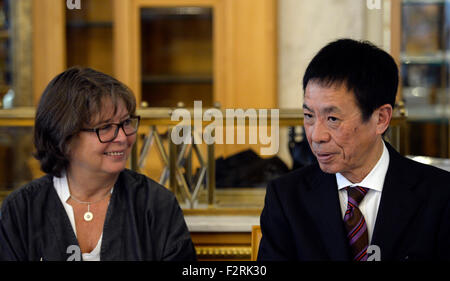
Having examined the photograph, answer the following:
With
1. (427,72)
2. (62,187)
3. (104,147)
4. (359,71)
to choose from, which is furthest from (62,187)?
Answer: (427,72)

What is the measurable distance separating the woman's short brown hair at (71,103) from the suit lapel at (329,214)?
1.70 ft

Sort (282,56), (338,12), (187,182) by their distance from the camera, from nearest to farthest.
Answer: (187,182)
(338,12)
(282,56)

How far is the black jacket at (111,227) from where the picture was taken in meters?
1.33

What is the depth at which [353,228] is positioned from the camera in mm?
1179

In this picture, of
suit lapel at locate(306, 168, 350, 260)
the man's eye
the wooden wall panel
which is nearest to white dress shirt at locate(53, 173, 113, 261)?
suit lapel at locate(306, 168, 350, 260)

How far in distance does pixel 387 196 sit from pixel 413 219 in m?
0.07

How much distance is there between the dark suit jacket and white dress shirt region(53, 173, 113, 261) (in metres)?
0.40

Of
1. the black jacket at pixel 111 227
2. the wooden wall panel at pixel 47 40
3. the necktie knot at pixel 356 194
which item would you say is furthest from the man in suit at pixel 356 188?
the wooden wall panel at pixel 47 40

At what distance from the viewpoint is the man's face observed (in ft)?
3.72

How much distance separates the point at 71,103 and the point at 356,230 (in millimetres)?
727

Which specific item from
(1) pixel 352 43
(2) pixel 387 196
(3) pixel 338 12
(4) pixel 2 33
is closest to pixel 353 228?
(2) pixel 387 196

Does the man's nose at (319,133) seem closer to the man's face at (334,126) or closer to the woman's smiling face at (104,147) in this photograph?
the man's face at (334,126)

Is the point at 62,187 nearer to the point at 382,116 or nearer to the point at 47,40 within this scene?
the point at 382,116
